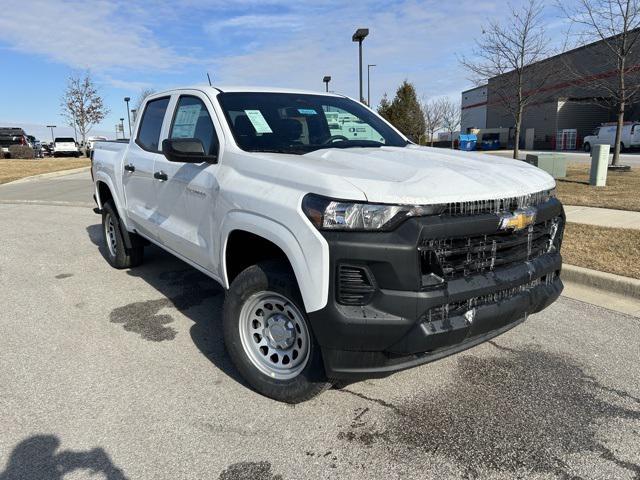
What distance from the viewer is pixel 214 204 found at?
3.39 metres

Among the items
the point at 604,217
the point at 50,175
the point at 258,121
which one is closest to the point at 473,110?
the point at 50,175

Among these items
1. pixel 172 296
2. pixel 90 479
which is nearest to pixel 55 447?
pixel 90 479

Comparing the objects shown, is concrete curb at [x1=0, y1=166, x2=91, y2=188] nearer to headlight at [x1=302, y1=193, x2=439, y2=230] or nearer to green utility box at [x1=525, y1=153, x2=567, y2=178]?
green utility box at [x1=525, y1=153, x2=567, y2=178]

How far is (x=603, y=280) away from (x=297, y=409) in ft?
11.8

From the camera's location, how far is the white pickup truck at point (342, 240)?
2.47 meters

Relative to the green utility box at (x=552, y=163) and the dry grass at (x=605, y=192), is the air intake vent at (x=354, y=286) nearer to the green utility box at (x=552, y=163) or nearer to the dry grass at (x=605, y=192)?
the dry grass at (x=605, y=192)

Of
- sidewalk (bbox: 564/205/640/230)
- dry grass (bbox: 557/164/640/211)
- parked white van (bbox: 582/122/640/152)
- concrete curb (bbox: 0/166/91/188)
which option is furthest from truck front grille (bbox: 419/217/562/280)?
parked white van (bbox: 582/122/640/152)

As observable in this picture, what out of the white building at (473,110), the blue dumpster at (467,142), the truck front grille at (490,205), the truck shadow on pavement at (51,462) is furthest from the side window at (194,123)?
the white building at (473,110)

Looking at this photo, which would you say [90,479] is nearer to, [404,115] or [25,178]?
[25,178]

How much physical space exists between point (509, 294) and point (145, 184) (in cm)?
335

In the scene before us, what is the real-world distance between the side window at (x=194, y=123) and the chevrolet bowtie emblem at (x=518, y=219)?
6.37 feet

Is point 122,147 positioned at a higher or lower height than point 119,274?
higher

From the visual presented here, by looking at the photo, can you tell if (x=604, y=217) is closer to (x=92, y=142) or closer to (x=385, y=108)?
(x=92, y=142)

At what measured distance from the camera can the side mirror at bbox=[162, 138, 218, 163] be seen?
3.37 metres
